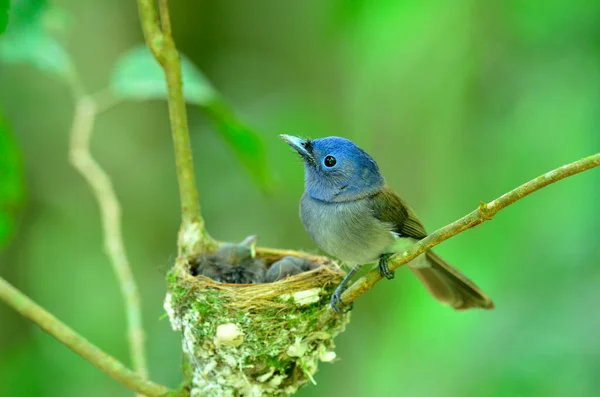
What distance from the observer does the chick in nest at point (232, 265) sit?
3.30m

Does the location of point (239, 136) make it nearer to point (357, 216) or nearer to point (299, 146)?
point (299, 146)

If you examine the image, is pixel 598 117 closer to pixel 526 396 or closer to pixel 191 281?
pixel 526 396

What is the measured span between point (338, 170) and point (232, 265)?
2.47ft

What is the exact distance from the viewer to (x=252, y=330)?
279 centimetres

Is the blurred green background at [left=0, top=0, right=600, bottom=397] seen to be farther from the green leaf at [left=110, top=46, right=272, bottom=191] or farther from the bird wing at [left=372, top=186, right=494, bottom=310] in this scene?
the green leaf at [left=110, top=46, right=272, bottom=191]

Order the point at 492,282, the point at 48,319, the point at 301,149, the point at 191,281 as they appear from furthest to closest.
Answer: the point at 492,282, the point at 301,149, the point at 191,281, the point at 48,319

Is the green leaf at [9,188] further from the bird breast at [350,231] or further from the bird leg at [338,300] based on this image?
the bird leg at [338,300]

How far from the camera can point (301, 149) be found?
128 inches

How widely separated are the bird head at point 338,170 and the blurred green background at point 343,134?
4.13 feet

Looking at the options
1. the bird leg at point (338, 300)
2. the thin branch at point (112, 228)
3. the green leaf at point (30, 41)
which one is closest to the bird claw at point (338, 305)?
the bird leg at point (338, 300)

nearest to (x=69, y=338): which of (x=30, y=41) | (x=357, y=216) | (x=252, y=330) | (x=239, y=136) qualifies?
(x=252, y=330)

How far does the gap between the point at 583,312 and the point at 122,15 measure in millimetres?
4053

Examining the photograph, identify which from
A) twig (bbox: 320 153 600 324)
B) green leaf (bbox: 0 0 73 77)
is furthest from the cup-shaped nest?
green leaf (bbox: 0 0 73 77)

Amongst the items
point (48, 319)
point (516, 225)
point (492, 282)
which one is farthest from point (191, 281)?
point (516, 225)
